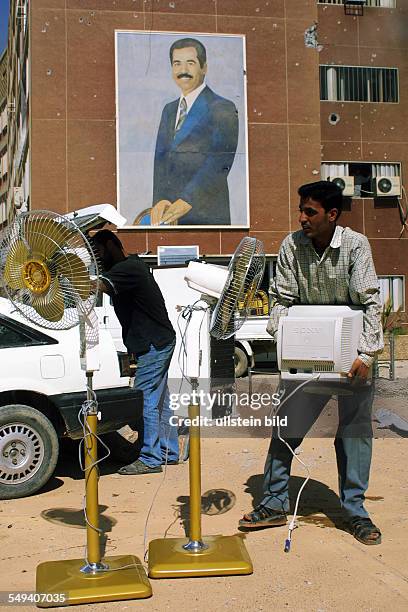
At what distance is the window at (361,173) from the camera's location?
21625mm

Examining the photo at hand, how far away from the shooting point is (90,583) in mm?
3373

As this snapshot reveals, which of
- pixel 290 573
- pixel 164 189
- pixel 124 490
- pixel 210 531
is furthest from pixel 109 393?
pixel 164 189

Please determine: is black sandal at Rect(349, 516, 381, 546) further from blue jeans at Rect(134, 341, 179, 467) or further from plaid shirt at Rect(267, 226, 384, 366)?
blue jeans at Rect(134, 341, 179, 467)

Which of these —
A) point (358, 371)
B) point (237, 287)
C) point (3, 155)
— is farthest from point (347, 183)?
point (3, 155)

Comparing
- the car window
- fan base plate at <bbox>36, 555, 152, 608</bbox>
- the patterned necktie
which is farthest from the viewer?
the patterned necktie

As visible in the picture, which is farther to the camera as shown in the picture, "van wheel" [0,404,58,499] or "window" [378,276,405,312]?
"window" [378,276,405,312]

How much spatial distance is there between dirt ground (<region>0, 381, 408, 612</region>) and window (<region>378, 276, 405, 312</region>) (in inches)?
603

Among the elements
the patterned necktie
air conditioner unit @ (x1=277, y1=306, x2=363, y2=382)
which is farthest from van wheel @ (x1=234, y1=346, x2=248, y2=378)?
air conditioner unit @ (x1=277, y1=306, x2=363, y2=382)

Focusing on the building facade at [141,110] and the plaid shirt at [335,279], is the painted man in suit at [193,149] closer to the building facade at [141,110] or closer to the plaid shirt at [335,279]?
the building facade at [141,110]

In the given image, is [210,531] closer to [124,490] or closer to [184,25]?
[124,490]

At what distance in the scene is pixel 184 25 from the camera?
18.7 metres

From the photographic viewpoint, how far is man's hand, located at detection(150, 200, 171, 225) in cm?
1825

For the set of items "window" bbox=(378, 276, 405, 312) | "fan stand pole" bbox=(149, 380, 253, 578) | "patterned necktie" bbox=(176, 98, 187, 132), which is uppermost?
"patterned necktie" bbox=(176, 98, 187, 132)

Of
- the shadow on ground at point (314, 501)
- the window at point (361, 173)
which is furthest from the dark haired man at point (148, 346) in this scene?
the window at point (361, 173)
